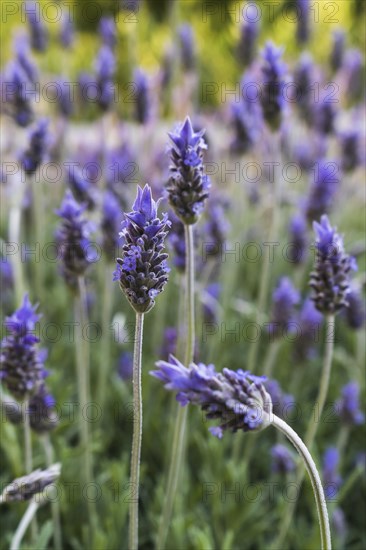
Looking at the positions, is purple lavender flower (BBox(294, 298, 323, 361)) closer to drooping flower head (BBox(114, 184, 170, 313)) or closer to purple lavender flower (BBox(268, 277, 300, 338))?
purple lavender flower (BBox(268, 277, 300, 338))

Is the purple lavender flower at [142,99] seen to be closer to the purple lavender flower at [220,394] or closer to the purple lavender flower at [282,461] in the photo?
the purple lavender flower at [282,461]

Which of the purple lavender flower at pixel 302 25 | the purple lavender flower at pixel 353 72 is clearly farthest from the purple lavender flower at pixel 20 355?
the purple lavender flower at pixel 353 72

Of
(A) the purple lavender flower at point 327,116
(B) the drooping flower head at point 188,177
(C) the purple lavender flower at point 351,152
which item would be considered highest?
(A) the purple lavender flower at point 327,116

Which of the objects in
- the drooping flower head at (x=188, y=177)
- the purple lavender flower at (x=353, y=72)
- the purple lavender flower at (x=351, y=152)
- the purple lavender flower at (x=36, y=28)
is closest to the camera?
the drooping flower head at (x=188, y=177)

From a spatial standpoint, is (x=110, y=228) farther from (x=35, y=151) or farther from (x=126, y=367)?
(x=126, y=367)

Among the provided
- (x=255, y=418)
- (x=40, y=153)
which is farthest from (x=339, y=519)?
(x=40, y=153)

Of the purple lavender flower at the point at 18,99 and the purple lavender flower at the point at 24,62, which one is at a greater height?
the purple lavender flower at the point at 24,62
